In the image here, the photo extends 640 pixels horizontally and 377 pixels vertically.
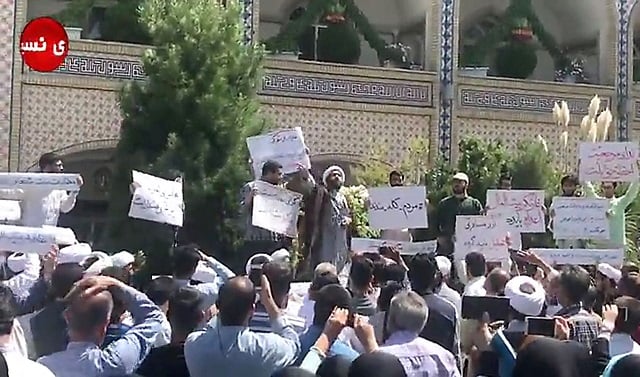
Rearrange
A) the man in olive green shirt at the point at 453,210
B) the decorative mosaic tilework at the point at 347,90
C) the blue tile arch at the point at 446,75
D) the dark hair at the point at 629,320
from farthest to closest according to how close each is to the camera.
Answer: the blue tile arch at the point at 446,75
the decorative mosaic tilework at the point at 347,90
the man in olive green shirt at the point at 453,210
the dark hair at the point at 629,320

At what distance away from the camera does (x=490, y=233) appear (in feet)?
31.4

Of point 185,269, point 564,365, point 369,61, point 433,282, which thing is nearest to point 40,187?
point 185,269

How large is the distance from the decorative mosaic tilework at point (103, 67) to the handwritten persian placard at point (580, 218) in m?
8.63

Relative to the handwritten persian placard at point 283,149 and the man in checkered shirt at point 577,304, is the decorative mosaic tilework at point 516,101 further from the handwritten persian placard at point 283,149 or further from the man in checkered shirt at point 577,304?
the man in checkered shirt at point 577,304

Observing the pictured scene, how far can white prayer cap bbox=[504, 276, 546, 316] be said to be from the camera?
19.7 feet

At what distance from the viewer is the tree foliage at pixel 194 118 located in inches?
564

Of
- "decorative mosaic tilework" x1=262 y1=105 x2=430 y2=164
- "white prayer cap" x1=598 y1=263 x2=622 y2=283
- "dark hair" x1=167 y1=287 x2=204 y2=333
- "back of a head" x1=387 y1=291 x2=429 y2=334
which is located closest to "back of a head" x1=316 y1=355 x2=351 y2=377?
"back of a head" x1=387 y1=291 x2=429 y2=334

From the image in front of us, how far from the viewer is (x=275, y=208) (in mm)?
9117

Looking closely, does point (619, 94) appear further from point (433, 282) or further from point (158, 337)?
point (158, 337)

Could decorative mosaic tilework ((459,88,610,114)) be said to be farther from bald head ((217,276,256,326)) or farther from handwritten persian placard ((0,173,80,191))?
bald head ((217,276,256,326))

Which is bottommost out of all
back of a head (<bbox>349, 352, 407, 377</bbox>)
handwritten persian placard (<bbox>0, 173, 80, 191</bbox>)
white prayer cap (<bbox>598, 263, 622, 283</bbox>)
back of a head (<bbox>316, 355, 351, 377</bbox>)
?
back of a head (<bbox>316, 355, 351, 377</bbox>)

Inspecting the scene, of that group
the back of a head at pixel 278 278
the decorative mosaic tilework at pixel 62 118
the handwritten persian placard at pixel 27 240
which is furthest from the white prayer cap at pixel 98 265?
the decorative mosaic tilework at pixel 62 118

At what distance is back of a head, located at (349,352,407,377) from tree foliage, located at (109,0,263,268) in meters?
9.64

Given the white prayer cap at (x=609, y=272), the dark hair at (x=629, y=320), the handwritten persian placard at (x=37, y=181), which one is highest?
the handwritten persian placard at (x=37, y=181)
